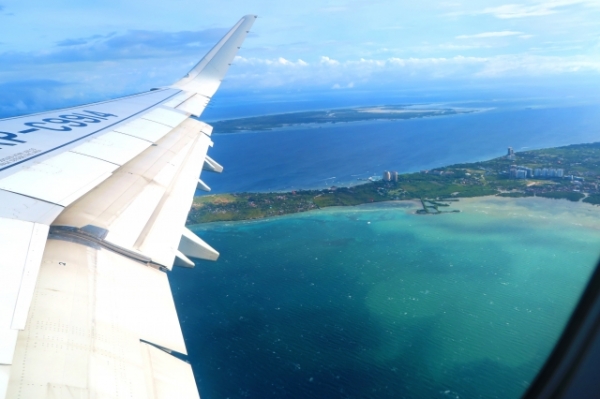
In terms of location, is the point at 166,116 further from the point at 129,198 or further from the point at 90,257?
the point at 90,257

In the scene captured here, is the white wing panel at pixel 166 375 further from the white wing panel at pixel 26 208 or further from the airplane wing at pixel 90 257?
the white wing panel at pixel 26 208

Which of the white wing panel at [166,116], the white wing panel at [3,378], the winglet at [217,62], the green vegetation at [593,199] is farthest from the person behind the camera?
the green vegetation at [593,199]

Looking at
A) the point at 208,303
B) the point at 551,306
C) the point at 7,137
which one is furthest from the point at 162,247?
the point at 551,306

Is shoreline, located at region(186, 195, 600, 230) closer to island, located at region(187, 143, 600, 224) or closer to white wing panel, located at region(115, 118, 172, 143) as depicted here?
island, located at region(187, 143, 600, 224)

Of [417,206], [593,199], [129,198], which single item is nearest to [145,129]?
[129,198]

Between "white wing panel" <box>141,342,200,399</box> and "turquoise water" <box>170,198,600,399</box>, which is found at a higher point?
"white wing panel" <box>141,342,200,399</box>

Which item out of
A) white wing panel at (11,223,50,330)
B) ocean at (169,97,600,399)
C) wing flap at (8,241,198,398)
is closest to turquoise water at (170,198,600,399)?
ocean at (169,97,600,399)

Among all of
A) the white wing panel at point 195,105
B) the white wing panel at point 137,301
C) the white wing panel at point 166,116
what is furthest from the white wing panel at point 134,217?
the white wing panel at point 195,105
